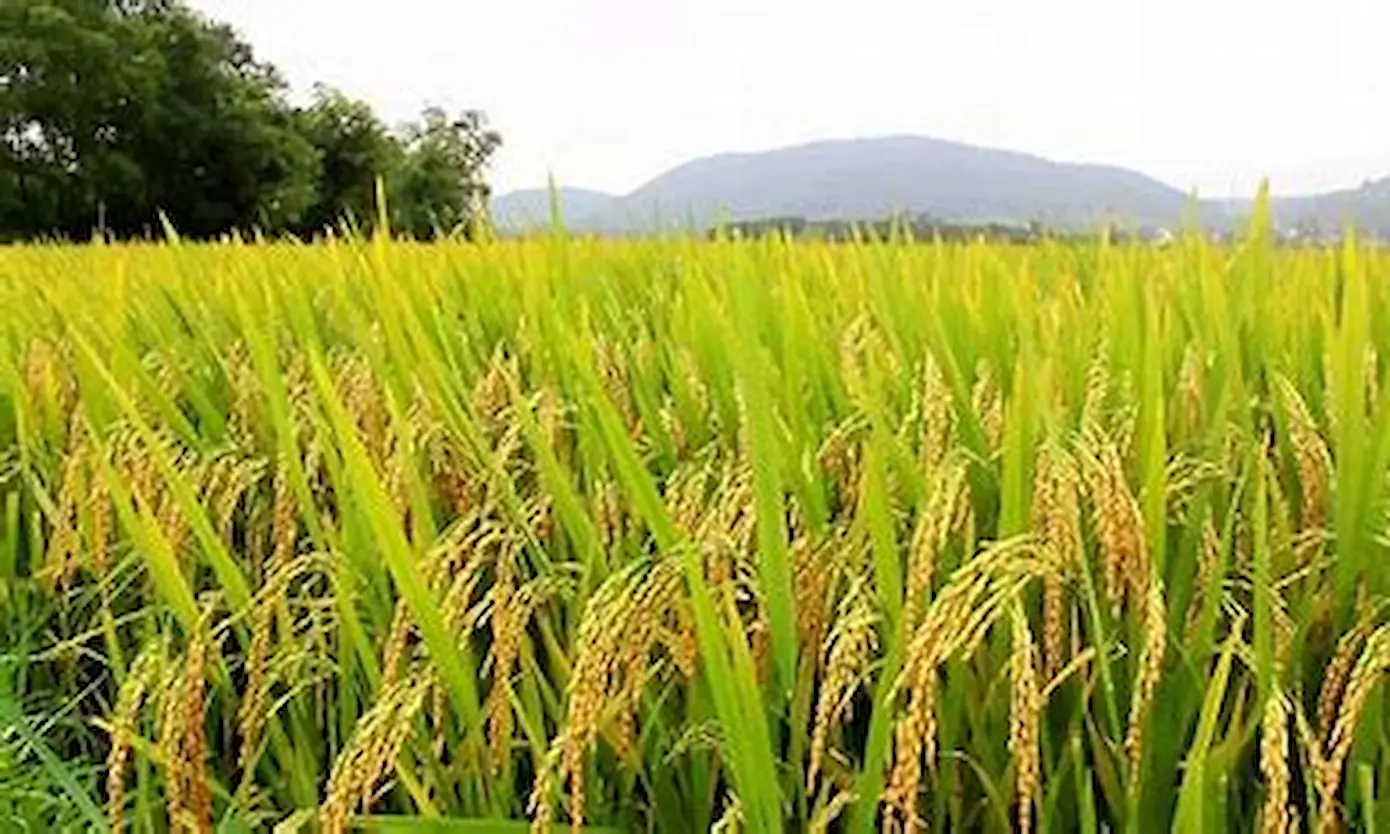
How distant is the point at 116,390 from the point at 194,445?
421mm

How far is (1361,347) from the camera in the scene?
1358 millimetres

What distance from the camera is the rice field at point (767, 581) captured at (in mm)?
1123

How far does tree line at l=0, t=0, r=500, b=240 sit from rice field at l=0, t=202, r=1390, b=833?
113 feet

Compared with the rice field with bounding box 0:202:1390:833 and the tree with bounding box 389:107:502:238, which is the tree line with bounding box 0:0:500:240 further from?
the rice field with bounding box 0:202:1390:833

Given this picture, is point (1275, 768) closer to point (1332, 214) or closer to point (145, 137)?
point (1332, 214)

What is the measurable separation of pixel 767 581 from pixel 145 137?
39.4 m

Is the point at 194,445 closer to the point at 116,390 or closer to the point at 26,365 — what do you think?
the point at 116,390

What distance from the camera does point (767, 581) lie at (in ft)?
3.93

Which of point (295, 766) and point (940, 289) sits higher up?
point (940, 289)

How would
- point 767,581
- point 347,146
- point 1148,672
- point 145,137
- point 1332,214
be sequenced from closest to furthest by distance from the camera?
1. point 1148,672
2. point 767,581
3. point 1332,214
4. point 145,137
5. point 347,146

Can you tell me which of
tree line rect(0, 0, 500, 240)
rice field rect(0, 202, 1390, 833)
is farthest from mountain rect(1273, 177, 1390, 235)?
tree line rect(0, 0, 500, 240)

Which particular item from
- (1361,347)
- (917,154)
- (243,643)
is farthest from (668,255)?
(917,154)

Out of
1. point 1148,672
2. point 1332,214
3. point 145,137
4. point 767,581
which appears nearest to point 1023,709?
point 1148,672

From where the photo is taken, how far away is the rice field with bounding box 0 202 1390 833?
3.68 feet
